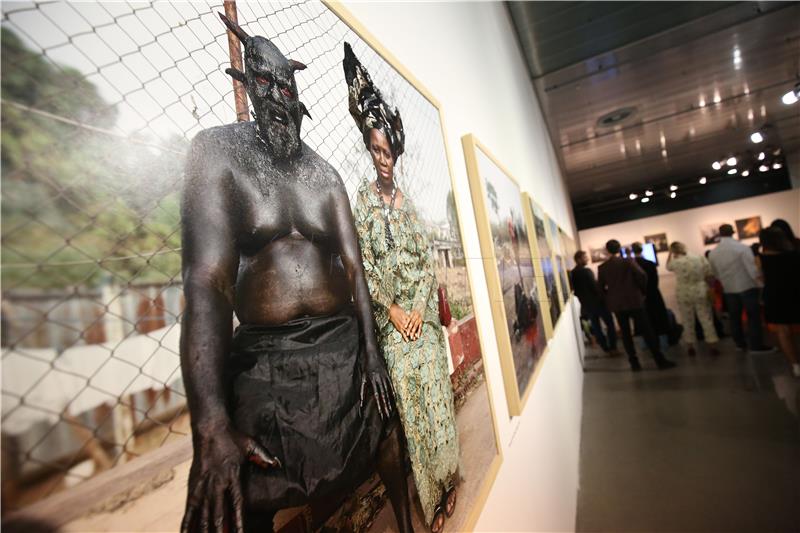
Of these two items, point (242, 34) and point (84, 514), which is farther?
point (242, 34)

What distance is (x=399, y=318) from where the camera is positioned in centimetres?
71

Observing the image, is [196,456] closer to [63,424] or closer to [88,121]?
[63,424]

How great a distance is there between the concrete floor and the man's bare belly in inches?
109

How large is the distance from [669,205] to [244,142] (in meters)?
11.0

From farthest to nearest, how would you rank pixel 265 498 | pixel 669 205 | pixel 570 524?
pixel 669 205 < pixel 570 524 < pixel 265 498

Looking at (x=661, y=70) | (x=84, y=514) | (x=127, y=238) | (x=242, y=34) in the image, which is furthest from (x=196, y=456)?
(x=661, y=70)

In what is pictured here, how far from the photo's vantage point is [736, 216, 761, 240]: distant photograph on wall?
743 cm

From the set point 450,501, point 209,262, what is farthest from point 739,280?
point 209,262

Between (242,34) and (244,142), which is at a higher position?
(242,34)

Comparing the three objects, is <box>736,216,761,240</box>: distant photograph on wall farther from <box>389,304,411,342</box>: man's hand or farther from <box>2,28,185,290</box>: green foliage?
<box>2,28,185,290</box>: green foliage

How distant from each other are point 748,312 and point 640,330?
3.35 feet

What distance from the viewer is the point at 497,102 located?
7.32 ft

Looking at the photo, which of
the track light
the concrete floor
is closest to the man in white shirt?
the concrete floor

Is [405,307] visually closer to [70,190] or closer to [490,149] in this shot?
[70,190]
